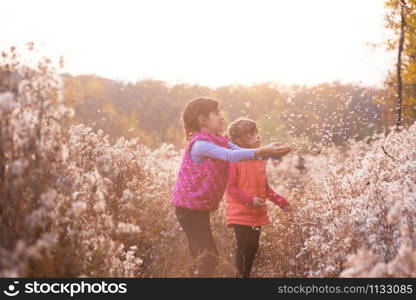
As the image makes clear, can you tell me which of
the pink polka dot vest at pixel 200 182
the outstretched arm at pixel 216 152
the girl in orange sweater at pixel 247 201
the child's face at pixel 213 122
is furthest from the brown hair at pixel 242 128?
the outstretched arm at pixel 216 152

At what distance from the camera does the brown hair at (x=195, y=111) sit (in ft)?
14.2

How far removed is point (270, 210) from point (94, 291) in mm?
3697

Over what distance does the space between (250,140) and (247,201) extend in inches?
24.1

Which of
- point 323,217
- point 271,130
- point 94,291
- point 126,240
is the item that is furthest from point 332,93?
point 271,130

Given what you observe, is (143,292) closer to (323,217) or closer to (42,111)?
(42,111)

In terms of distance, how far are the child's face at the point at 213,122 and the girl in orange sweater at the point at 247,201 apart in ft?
1.04

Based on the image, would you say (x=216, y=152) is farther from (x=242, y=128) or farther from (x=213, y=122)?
(x=242, y=128)

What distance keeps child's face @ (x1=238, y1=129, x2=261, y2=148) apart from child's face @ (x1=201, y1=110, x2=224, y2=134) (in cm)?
33

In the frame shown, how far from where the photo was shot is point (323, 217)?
191 inches

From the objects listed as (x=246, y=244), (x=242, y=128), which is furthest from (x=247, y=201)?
(x=242, y=128)

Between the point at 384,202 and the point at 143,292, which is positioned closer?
the point at 143,292

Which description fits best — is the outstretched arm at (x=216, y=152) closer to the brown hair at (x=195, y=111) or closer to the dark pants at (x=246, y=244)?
the brown hair at (x=195, y=111)

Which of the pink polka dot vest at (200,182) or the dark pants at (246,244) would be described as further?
the dark pants at (246,244)

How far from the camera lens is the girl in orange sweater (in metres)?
4.31
